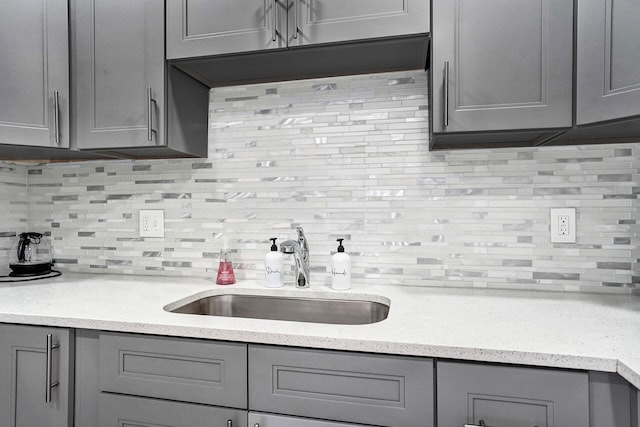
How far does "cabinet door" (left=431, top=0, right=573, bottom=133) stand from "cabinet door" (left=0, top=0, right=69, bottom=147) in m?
1.38

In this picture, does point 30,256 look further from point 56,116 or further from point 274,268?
point 274,268

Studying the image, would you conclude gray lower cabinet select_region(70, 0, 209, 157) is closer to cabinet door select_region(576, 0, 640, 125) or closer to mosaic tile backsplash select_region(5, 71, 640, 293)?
mosaic tile backsplash select_region(5, 71, 640, 293)

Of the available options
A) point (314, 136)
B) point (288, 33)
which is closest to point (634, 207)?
point (314, 136)

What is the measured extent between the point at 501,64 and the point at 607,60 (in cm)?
27

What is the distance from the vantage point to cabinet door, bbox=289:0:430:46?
1246 millimetres

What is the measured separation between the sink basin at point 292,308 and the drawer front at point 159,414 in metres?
0.34

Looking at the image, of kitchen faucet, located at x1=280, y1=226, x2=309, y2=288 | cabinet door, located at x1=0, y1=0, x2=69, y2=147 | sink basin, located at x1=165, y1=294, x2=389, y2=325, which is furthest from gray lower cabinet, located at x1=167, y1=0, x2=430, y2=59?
sink basin, located at x1=165, y1=294, x2=389, y2=325

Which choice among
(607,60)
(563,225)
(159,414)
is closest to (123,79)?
(159,414)

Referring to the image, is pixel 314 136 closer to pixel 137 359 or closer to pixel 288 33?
pixel 288 33

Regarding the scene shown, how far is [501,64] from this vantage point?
120 cm

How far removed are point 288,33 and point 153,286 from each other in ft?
3.64

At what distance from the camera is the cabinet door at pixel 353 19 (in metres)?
1.25

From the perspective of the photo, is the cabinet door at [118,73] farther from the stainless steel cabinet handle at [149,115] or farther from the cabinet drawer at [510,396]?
the cabinet drawer at [510,396]

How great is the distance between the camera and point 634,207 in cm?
139
